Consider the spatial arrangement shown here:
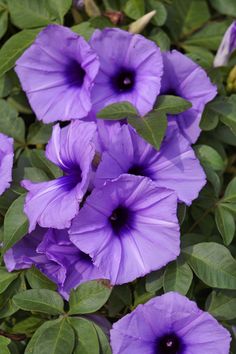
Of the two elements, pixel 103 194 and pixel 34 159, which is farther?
pixel 34 159

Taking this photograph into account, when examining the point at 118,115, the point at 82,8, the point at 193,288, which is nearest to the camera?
the point at 118,115

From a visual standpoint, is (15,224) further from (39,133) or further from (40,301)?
(39,133)

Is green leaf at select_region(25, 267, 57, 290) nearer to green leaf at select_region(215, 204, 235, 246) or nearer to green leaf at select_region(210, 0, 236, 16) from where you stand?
green leaf at select_region(215, 204, 235, 246)

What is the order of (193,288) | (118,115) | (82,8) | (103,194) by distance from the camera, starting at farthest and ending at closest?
(82,8) < (193,288) < (118,115) < (103,194)

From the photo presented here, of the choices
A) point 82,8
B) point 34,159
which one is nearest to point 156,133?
point 34,159

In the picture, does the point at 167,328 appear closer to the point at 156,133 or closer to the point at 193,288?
the point at 193,288

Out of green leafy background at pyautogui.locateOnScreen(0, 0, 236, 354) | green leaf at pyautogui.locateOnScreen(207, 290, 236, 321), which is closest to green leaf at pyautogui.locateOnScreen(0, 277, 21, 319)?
green leafy background at pyautogui.locateOnScreen(0, 0, 236, 354)
